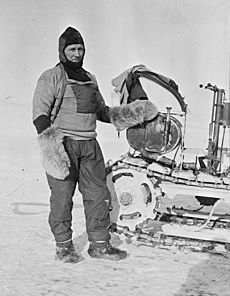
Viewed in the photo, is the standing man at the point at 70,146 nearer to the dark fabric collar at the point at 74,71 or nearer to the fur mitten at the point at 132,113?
the dark fabric collar at the point at 74,71

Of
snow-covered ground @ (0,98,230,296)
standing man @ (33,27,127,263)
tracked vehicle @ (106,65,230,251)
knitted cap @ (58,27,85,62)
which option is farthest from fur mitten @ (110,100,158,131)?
snow-covered ground @ (0,98,230,296)

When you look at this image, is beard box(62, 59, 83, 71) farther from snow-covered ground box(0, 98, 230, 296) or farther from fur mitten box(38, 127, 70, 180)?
snow-covered ground box(0, 98, 230, 296)

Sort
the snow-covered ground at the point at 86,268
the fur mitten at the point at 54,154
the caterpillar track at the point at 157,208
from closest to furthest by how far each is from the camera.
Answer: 1. the snow-covered ground at the point at 86,268
2. the fur mitten at the point at 54,154
3. the caterpillar track at the point at 157,208

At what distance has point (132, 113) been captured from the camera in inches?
183

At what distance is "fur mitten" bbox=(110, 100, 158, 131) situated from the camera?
4.64m

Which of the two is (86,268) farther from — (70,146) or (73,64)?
(73,64)

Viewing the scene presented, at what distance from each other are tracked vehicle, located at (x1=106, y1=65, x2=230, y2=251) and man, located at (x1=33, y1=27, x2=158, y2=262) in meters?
0.36

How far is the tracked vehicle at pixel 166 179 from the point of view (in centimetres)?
463

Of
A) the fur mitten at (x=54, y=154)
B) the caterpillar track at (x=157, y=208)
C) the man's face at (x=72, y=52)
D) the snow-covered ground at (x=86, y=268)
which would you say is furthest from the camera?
the caterpillar track at (x=157, y=208)

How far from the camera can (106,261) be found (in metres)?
4.35

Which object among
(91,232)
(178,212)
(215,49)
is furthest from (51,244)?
(215,49)

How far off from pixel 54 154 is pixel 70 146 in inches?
8.6

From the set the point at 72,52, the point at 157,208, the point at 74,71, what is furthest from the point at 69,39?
the point at 157,208

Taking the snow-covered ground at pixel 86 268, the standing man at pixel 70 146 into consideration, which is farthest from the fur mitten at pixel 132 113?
the snow-covered ground at pixel 86 268
